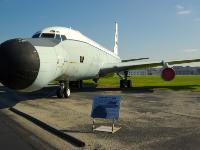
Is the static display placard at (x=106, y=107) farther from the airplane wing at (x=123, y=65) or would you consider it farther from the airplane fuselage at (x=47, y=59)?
the airplane wing at (x=123, y=65)

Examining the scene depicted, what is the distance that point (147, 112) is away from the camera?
13273mm

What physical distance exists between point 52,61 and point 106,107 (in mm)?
5517

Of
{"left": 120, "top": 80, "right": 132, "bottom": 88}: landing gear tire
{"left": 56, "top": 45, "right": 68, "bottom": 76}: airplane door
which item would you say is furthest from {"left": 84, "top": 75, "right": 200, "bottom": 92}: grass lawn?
{"left": 56, "top": 45, "right": 68, "bottom": 76}: airplane door

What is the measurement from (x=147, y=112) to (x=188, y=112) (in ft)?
5.63

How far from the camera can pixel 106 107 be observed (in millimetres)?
9633

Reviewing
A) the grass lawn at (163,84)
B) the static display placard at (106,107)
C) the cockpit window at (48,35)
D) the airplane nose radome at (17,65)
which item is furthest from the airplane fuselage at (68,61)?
the grass lawn at (163,84)

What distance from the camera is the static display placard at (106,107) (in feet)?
30.9

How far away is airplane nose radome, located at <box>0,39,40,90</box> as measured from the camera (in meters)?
11.9

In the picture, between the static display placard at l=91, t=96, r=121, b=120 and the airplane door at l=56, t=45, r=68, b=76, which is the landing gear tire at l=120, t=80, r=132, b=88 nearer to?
the airplane door at l=56, t=45, r=68, b=76

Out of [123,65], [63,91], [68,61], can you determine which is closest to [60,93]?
[63,91]

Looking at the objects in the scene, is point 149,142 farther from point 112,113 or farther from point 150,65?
point 150,65

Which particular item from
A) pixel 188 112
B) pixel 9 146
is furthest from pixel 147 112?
pixel 9 146

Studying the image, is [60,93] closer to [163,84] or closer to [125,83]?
[125,83]

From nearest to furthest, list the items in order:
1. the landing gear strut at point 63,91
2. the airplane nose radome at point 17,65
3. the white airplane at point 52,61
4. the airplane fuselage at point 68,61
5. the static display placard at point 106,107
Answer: the static display placard at point 106,107
the airplane nose radome at point 17,65
the white airplane at point 52,61
the airplane fuselage at point 68,61
the landing gear strut at point 63,91
